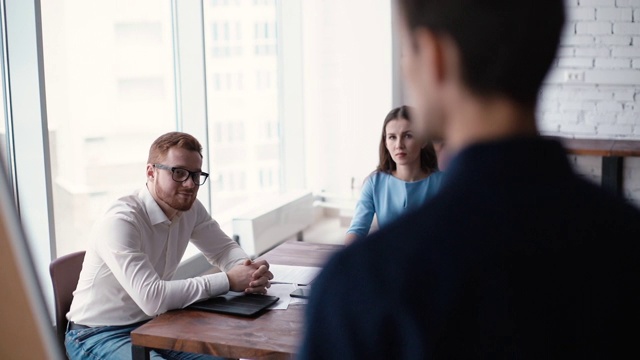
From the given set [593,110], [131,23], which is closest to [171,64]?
[131,23]

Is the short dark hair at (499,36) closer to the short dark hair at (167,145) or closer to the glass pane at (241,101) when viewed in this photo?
the short dark hair at (167,145)

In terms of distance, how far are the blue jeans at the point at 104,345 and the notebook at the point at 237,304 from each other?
247 millimetres

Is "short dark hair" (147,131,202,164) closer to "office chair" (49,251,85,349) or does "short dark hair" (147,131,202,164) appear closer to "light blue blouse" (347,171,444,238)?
"office chair" (49,251,85,349)

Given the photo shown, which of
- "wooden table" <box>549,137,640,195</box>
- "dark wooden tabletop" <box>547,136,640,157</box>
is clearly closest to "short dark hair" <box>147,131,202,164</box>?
"dark wooden tabletop" <box>547,136,640,157</box>

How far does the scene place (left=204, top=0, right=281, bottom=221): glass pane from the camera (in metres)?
5.09

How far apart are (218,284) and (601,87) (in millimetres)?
4218

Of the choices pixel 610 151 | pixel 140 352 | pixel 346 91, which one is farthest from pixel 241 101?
pixel 140 352

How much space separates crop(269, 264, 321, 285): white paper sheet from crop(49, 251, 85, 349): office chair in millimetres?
692

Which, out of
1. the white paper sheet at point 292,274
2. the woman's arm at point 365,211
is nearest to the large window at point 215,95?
the white paper sheet at point 292,274

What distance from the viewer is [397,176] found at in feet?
11.5

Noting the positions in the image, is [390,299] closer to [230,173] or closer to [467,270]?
[467,270]

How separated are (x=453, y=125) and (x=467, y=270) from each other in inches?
5.3

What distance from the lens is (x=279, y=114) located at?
5.99 metres

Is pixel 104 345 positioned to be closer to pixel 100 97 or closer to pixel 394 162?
pixel 394 162
